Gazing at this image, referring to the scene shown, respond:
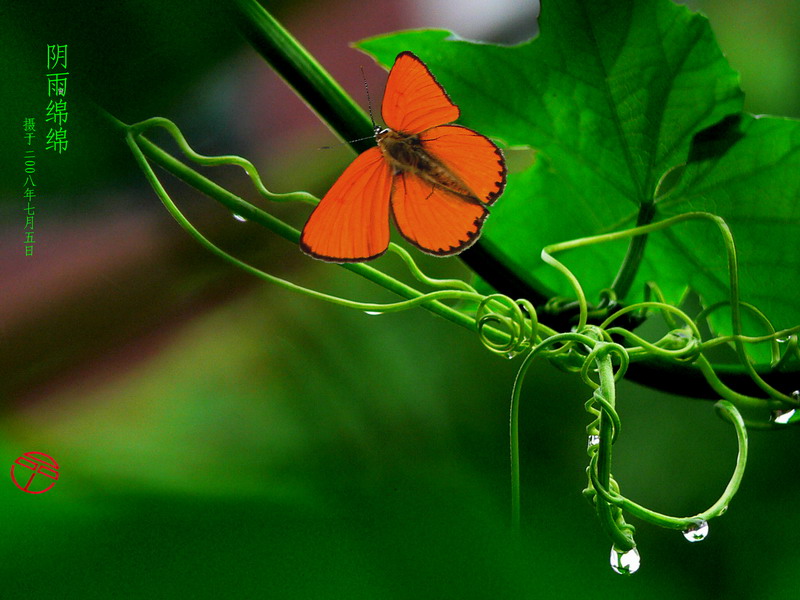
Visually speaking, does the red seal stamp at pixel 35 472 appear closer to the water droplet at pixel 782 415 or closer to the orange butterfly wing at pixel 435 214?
the orange butterfly wing at pixel 435 214

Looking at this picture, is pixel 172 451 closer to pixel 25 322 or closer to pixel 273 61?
pixel 25 322

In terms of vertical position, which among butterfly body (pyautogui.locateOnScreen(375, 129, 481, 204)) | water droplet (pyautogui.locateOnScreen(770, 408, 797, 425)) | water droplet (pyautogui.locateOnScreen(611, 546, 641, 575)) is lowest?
water droplet (pyautogui.locateOnScreen(611, 546, 641, 575))

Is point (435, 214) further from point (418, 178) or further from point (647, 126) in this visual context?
point (647, 126)

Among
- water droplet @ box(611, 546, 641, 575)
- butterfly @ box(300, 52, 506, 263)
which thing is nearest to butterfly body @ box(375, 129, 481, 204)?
butterfly @ box(300, 52, 506, 263)

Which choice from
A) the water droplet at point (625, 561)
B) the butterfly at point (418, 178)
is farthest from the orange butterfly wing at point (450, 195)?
the water droplet at point (625, 561)

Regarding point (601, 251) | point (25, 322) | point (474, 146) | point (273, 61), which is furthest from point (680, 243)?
point (25, 322)

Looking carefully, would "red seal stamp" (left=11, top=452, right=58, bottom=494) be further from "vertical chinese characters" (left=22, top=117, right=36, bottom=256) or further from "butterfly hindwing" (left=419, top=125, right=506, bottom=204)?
"butterfly hindwing" (left=419, top=125, right=506, bottom=204)
